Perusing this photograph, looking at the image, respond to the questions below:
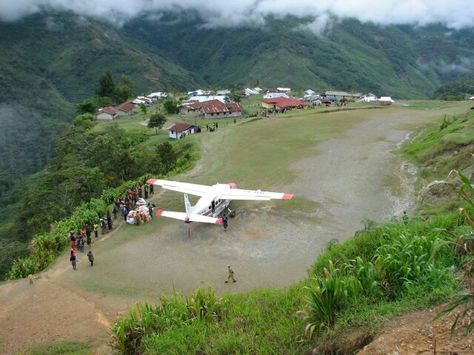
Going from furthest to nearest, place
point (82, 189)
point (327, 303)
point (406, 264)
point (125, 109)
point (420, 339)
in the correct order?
point (125, 109)
point (82, 189)
point (406, 264)
point (327, 303)
point (420, 339)

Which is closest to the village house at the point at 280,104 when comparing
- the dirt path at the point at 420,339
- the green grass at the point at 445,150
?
the green grass at the point at 445,150

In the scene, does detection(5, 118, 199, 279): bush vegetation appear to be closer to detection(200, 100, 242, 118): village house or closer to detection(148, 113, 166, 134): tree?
detection(148, 113, 166, 134): tree

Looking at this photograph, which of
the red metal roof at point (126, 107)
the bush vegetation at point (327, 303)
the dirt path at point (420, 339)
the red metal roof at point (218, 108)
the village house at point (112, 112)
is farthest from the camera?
the red metal roof at point (126, 107)

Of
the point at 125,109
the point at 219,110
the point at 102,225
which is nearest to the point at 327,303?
the point at 102,225

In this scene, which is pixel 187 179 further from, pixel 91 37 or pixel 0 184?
pixel 91 37

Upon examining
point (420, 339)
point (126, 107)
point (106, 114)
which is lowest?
point (106, 114)

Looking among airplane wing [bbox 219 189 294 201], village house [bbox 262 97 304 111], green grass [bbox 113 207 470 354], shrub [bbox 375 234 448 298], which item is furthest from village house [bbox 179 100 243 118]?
shrub [bbox 375 234 448 298]

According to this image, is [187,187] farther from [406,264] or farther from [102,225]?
[406,264]

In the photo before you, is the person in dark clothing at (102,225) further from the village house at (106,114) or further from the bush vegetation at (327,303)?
the village house at (106,114)
